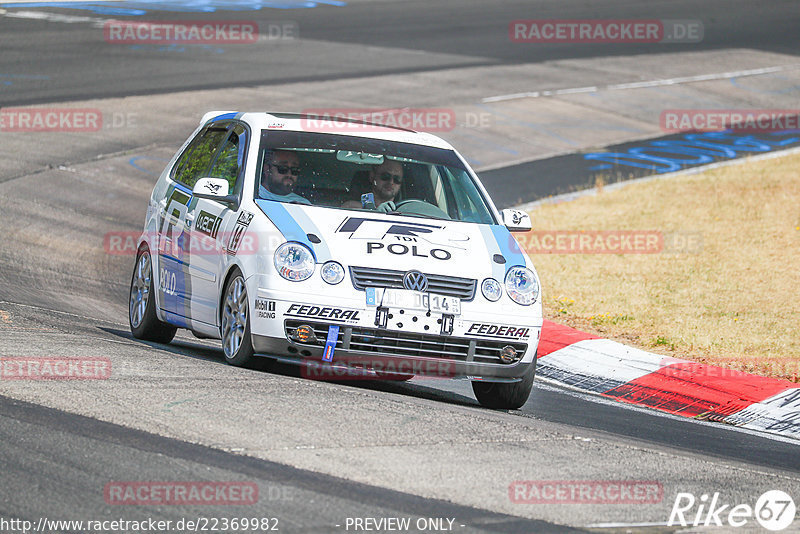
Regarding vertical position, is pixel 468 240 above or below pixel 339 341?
above

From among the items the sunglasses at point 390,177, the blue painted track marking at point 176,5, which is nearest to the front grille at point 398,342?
the sunglasses at point 390,177

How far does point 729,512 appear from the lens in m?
5.83

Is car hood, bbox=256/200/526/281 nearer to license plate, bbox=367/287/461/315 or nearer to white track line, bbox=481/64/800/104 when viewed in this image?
license plate, bbox=367/287/461/315

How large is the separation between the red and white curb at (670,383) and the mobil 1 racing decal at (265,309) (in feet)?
9.77

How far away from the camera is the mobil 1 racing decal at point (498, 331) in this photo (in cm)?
782

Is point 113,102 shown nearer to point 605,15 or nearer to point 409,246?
point 409,246

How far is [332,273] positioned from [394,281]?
1.25 feet

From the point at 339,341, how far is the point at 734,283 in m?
6.63

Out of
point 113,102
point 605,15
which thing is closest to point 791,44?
point 605,15

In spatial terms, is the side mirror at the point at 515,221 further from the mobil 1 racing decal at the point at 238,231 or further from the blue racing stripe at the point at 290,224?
the mobil 1 racing decal at the point at 238,231

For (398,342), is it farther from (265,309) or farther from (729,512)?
(729,512)

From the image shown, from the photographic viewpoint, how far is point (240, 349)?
8.09 metres

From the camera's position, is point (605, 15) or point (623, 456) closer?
point (623, 456)

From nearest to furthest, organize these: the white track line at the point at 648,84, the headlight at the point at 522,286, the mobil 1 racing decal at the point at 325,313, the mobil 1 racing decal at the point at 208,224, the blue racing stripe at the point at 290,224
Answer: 1. the mobil 1 racing decal at the point at 325,313
2. the blue racing stripe at the point at 290,224
3. the headlight at the point at 522,286
4. the mobil 1 racing decal at the point at 208,224
5. the white track line at the point at 648,84
